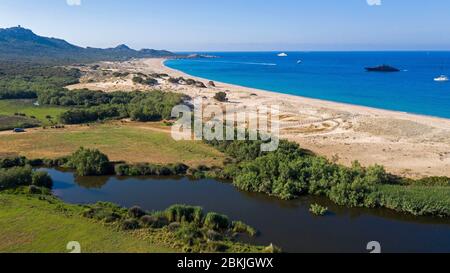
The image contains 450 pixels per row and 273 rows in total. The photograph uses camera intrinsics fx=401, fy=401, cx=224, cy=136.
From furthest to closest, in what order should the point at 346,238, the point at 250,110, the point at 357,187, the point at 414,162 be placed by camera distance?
the point at 250,110
the point at 414,162
the point at 357,187
the point at 346,238

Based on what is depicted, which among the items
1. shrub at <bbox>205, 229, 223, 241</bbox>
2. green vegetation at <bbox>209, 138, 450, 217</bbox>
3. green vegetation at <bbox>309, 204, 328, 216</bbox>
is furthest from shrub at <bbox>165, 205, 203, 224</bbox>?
green vegetation at <bbox>309, 204, 328, 216</bbox>

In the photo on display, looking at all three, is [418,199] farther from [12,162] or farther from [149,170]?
[12,162]

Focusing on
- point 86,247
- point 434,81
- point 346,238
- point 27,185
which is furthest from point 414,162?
point 434,81

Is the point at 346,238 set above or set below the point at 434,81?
below

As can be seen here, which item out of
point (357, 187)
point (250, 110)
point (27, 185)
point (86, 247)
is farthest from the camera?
point (250, 110)

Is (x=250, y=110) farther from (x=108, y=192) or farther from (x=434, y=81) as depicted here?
(x=434, y=81)

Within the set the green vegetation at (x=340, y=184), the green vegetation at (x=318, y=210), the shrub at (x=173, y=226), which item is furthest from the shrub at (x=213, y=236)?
the green vegetation at (x=340, y=184)
